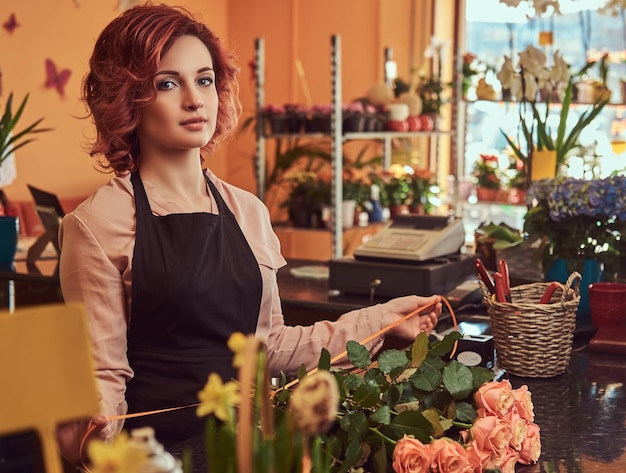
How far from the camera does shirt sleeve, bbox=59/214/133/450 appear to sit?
5.94 feet

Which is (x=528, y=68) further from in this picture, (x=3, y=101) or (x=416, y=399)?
(x=3, y=101)

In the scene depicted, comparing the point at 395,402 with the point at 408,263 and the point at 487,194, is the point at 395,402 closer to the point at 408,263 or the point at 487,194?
the point at 408,263

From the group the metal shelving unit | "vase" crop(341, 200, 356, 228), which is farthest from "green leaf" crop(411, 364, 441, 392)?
"vase" crop(341, 200, 356, 228)

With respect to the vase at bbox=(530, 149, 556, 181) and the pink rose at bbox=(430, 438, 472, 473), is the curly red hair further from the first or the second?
the vase at bbox=(530, 149, 556, 181)

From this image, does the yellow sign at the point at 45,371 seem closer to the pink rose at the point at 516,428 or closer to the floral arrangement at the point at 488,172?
the pink rose at the point at 516,428

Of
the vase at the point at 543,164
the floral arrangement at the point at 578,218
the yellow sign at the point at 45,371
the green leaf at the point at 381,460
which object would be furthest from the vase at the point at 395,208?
the yellow sign at the point at 45,371

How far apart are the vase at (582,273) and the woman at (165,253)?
0.67 m

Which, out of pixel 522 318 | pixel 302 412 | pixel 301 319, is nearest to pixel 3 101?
pixel 301 319

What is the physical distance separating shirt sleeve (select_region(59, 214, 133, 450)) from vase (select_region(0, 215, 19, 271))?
176cm

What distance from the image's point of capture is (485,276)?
203cm

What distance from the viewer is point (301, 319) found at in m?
2.92

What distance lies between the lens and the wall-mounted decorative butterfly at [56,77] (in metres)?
6.92

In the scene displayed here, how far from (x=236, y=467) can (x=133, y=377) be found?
1.18 m

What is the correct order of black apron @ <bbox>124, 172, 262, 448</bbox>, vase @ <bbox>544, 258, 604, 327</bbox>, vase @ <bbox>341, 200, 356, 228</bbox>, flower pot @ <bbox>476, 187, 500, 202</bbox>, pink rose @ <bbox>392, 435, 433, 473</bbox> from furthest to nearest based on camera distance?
flower pot @ <bbox>476, 187, 500, 202</bbox>
vase @ <bbox>341, 200, 356, 228</bbox>
vase @ <bbox>544, 258, 604, 327</bbox>
black apron @ <bbox>124, 172, 262, 448</bbox>
pink rose @ <bbox>392, 435, 433, 473</bbox>
